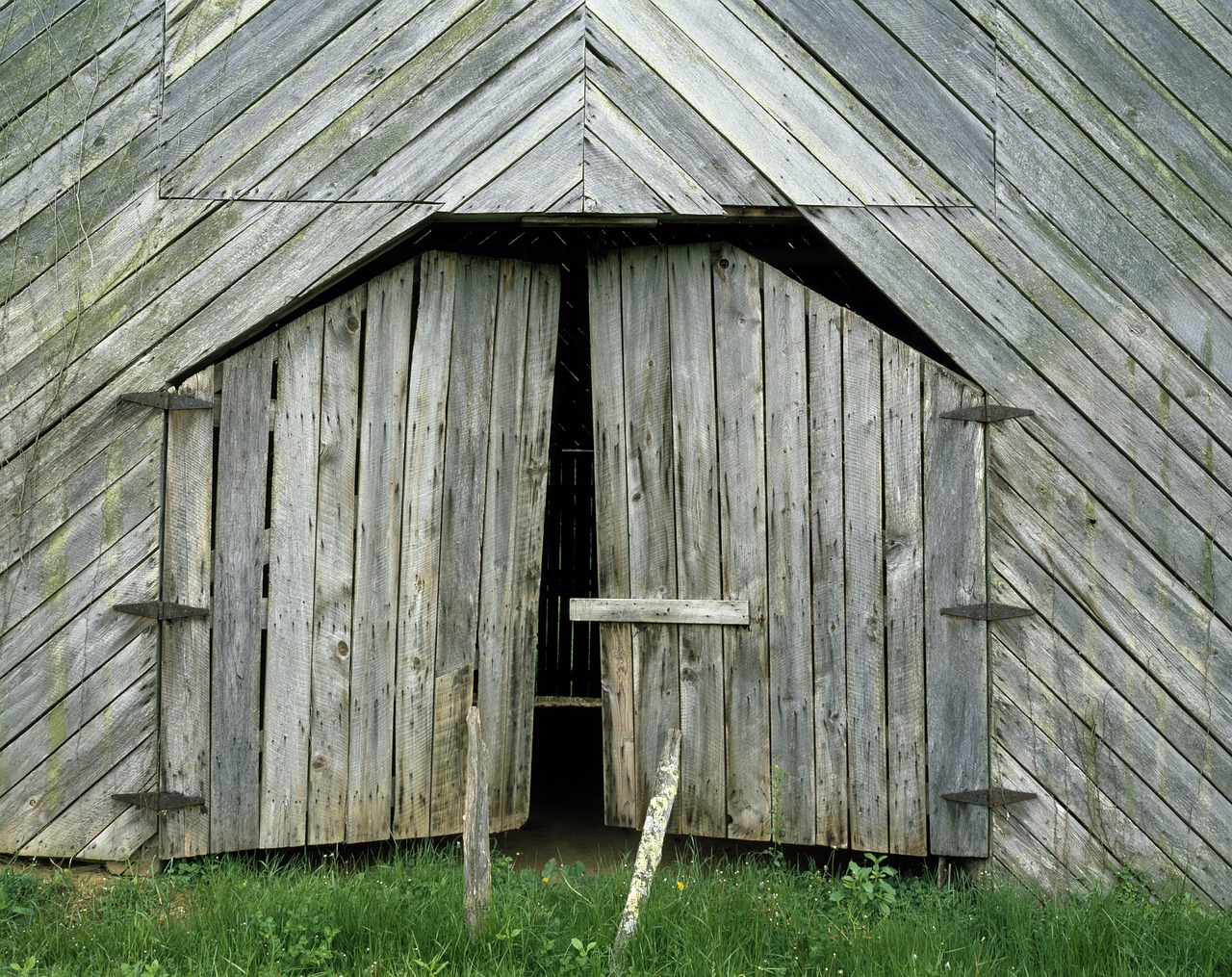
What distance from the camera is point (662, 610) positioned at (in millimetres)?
4301

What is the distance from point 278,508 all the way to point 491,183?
153cm

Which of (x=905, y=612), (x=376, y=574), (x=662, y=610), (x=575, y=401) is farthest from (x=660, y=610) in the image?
(x=575, y=401)

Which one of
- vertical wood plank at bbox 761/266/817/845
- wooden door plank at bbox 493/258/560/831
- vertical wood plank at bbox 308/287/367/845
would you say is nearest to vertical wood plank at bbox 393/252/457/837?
vertical wood plank at bbox 308/287/367/845

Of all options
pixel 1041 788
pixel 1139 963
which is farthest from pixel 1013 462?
pixel 1139 963

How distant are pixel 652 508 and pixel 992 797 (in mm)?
1726

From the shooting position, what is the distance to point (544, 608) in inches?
320

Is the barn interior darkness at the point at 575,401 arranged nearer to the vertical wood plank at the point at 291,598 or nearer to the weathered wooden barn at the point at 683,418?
the weathered wooden barn at the point at 683,418

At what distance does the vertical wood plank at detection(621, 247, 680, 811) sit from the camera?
14.2ft

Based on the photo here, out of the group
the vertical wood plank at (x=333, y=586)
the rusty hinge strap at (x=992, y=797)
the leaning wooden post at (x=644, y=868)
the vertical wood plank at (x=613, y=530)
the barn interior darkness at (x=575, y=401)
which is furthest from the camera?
the barn interior darkness at (x=575, y=401)

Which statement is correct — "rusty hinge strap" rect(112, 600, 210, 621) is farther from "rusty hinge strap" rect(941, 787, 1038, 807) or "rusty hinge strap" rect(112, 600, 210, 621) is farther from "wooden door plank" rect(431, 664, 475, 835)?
"rusty hinge strap" rect(941, 787, 1038, 807)

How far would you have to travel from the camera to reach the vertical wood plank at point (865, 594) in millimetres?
4215

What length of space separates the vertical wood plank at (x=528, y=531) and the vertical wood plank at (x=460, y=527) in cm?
18

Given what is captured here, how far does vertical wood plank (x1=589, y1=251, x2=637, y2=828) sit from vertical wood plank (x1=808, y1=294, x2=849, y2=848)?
750mm

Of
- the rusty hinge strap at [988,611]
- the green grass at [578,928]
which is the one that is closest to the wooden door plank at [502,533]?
the green grass at [578,928]
